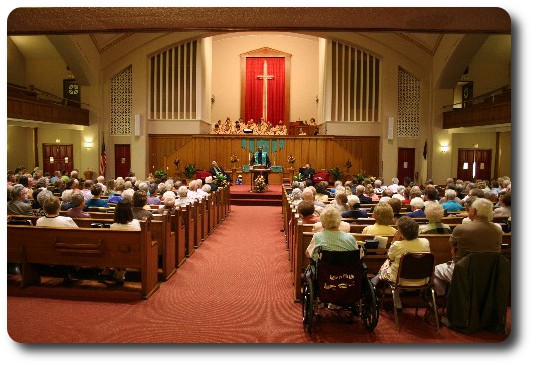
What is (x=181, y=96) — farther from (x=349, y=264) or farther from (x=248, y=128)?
(x=349, y=264)

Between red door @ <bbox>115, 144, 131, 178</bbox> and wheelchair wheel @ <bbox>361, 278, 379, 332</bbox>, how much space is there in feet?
51.0

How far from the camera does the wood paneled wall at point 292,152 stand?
18.2 meters

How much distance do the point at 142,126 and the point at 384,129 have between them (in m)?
8.89

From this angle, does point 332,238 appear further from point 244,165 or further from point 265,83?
point 265,83

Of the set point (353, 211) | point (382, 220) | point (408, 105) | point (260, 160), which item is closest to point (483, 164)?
point (408, 105)

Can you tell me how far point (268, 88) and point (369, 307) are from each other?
18.4m

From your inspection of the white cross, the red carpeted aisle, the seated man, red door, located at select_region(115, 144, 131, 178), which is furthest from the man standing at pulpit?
the red carpeted aisle

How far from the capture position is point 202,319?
445 centimetres

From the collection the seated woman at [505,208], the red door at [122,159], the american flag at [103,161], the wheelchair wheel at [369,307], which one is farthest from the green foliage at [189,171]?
the wheelchair wheel at [369,307]

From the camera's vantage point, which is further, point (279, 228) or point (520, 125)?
point (279, 228)

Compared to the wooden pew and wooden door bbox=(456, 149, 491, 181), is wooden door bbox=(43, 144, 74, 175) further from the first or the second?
wooden door bbox=(456, 149, 491, 181)

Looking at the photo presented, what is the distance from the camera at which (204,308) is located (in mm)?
4766
